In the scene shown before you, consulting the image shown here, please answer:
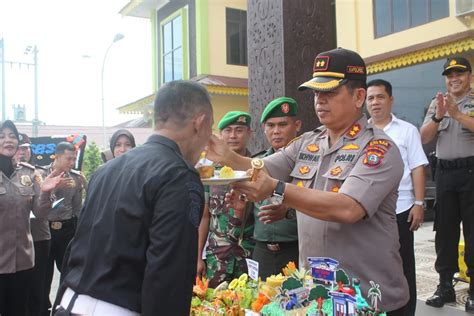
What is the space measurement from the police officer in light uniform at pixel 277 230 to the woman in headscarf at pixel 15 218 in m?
1.97

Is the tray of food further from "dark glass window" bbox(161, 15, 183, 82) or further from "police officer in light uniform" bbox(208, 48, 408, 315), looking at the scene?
"dark glass window" bbox(161, 15, 183, 82)

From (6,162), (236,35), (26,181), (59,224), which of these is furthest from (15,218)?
(236,35)

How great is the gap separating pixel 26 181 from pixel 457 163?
3.74 metres

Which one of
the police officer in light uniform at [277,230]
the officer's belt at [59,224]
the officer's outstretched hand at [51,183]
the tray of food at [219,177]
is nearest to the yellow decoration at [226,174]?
the tray of food at [219,177]

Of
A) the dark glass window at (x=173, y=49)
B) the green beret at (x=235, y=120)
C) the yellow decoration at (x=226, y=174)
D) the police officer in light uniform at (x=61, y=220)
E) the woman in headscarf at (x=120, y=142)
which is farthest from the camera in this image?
the dark glass window at (x=173, y=49)

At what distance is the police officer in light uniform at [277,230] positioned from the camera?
2.83 m

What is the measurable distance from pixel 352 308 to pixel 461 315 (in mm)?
2700

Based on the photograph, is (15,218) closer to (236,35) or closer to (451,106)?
(451,106)

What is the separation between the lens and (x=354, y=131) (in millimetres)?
2074

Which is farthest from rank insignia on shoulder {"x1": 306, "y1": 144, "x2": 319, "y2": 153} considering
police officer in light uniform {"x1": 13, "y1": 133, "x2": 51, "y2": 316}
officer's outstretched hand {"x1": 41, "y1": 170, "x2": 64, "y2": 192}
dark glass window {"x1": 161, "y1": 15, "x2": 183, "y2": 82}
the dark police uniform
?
dark glass window {"x1": 161, "y1": 15, "x2": 183, "y2": 82}

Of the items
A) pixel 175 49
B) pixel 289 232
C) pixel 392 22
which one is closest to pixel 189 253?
pixel 289 232

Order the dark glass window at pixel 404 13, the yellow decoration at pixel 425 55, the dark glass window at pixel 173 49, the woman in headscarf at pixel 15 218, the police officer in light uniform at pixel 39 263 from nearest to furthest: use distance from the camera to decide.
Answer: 1. the woman in headscarf at pixel 15 218
2. the police officer in light uniform at pixel 39 263
3. the yellow decoration at pixel 425 55
4. the dark glass window at pixel 404 13
5. the dark glass window at pixel 173 49

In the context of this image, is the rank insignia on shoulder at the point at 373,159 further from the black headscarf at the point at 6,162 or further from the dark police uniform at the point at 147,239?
the black headscarf at the point at 6,162

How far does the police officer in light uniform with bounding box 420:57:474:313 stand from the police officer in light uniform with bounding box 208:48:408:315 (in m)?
1.96
